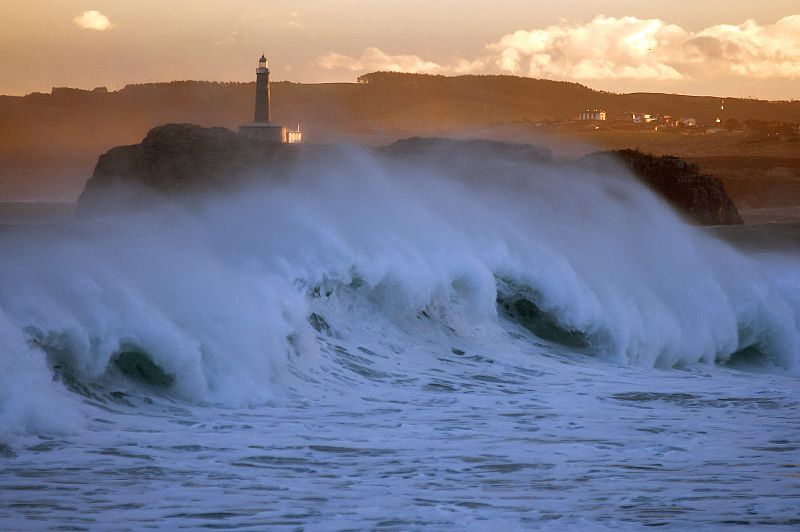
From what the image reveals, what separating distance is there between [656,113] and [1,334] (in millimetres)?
103877

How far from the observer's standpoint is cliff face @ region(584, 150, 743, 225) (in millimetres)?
44769

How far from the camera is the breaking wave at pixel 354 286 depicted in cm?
838

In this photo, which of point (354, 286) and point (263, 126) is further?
point (263, 126)

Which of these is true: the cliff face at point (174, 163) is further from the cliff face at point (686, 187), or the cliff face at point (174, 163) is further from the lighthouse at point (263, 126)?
the cliff face at point (686, 187)

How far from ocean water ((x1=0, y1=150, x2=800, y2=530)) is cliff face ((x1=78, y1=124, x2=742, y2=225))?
28.8m

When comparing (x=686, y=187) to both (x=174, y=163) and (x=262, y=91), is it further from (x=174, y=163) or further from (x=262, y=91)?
(x=174, y=163)

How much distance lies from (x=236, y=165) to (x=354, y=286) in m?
38.9

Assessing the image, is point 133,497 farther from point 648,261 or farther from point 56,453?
point 648,261

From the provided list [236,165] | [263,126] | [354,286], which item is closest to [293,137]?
[263,126]

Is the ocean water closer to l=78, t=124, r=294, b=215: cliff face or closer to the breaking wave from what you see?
the breaking wave

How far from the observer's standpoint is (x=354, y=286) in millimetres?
12258

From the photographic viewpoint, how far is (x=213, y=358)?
881 cm

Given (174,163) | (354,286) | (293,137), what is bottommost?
(354,286)

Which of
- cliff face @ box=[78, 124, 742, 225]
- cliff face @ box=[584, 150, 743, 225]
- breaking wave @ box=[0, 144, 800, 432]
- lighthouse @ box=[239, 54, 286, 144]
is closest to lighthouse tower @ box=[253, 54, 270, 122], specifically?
lighthouse @ box=[239, 54, 286, 144]
